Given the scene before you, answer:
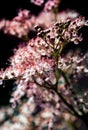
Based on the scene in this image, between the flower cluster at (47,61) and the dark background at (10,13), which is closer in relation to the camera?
the flower cluster at (47,61)

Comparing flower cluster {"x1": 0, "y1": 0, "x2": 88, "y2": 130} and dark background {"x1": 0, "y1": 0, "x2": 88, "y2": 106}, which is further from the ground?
dark background {"x1": 0, "y1": 0, "x2": 88, "y2": 106}

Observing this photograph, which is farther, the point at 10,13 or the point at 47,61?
the point at 10,13

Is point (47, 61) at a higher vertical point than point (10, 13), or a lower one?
lower

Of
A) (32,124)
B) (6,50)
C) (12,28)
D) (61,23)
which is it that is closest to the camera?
(61,23)

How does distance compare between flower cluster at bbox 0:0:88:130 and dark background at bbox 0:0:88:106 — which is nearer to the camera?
flower cluster at bbox 0:0:88:130

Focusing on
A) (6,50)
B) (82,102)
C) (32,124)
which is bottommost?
(82,102)

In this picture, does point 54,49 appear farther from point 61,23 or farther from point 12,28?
point 12,28

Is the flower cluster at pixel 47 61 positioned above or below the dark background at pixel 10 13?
below

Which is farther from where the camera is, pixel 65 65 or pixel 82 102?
pixel 82 102

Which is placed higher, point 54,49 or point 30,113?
point 30,113

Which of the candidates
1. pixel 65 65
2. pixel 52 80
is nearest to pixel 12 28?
pixel 52 80

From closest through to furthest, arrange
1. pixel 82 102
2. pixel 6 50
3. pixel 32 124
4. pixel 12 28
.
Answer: pixel 82 102 < pixel 12 28 < pixel 32 124 < pixel 6 50
